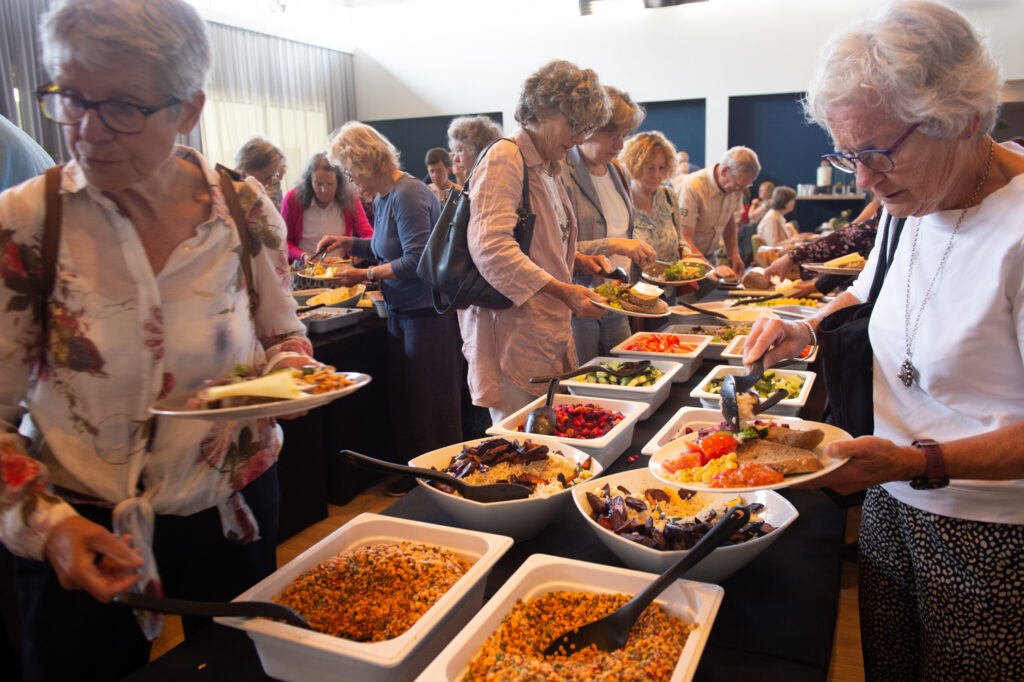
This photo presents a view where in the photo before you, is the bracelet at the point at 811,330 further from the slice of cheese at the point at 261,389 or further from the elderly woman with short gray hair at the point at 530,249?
the slice of cheese at the point at 261,389

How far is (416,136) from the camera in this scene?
9930mm

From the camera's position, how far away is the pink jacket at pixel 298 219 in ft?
14.3

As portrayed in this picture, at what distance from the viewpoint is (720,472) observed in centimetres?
114

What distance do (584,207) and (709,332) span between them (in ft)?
2.27

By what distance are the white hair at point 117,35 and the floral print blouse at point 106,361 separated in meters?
0.19

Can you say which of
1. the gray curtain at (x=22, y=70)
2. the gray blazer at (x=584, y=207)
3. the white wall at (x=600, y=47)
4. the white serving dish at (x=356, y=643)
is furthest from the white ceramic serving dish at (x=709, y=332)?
the gray curtain at (x=22, y=70)

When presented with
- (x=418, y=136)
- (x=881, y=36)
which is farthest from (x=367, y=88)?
(x=881, y=36)

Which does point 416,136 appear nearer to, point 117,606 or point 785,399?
point 785,399

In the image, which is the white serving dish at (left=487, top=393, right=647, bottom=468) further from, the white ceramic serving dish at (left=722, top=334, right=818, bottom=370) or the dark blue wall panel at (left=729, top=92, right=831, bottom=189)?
the dark blue wall panel at (left=729, top=92, right=831, bottom=189)

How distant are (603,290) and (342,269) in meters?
1.77

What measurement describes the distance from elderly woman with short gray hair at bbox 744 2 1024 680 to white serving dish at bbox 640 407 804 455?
1.28 feet

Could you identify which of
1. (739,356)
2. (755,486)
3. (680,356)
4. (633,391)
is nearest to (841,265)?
(739,356)

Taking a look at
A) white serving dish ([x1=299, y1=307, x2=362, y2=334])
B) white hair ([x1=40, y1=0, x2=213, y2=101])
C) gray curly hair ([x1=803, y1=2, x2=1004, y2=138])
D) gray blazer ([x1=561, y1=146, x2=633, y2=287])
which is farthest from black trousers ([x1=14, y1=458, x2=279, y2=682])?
white serving dish ([x1=299, y1=307, x2=362, y2=334])

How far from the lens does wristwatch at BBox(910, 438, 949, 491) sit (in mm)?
1006
